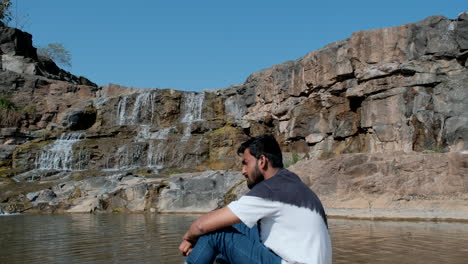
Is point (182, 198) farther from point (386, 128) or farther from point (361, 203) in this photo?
point (386, 128)

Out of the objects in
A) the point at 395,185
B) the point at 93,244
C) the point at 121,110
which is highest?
the point at 121,110

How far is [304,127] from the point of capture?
74.3 ft

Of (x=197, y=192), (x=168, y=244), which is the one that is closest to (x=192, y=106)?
(x=197, y=192)

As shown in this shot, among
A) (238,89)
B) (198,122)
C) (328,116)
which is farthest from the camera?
(238,89)

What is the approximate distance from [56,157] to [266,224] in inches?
929

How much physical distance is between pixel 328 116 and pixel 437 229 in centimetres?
1413

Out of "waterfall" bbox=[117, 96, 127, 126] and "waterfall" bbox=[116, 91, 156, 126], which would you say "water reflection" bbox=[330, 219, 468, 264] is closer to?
"waterfall" bbox=[116, 91, 156, 126]

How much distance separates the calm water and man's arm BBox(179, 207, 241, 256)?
2522 mm

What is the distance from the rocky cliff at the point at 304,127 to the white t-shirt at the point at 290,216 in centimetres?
789

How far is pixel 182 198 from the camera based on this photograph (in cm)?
1473

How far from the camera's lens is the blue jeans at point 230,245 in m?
2.77

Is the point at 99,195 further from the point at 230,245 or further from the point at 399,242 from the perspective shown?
the point at 230,245

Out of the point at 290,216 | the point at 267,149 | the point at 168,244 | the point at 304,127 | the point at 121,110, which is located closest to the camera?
the point at 290,216

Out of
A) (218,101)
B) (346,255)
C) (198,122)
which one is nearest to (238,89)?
(218,101)
